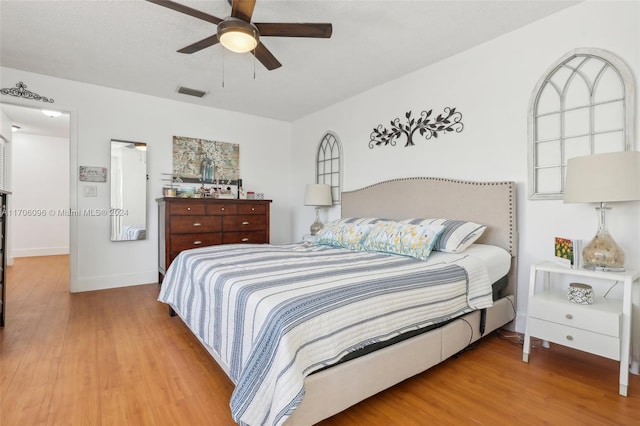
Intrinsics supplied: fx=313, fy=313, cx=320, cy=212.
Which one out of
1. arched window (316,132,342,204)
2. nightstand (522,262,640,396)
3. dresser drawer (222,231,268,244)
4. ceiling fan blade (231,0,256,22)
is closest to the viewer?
nightstand (522,262,640,396)

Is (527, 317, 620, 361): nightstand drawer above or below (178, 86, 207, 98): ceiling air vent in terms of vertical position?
below

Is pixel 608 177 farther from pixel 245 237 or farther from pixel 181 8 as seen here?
pixel 245 237

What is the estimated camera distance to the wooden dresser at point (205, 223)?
3.63m

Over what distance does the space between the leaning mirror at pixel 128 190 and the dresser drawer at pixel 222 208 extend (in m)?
0.92

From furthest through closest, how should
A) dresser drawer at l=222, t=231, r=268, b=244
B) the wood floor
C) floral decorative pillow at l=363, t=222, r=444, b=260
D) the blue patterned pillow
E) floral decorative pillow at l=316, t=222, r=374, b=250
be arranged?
dresser drawer at l=222, t=231, r=268, b=244
the blue patterned pillow
floral decorative pillow at l=316, t=222, r=374, b=250
floral decorative pillow at l=363, t=222, r=444, b=260
the wood floor

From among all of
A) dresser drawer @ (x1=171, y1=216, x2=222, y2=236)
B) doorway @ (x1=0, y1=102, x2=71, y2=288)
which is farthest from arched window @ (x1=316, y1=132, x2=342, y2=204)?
doorway @ (x1=0, y1=102, x2=71, y2=288)

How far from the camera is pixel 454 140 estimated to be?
9.72ft

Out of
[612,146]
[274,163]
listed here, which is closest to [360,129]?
[274,163]

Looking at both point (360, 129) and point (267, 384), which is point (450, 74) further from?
point (267, 384)

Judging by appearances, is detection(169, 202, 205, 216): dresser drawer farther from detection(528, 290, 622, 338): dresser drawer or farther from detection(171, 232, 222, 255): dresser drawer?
detection(528, 290, 622, 338): dresser drawer

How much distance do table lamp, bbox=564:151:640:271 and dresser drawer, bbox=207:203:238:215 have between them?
342cm

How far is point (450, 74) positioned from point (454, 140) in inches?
25.3

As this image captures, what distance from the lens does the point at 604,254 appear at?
1869 millimetres

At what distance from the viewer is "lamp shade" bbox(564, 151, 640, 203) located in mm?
1715
